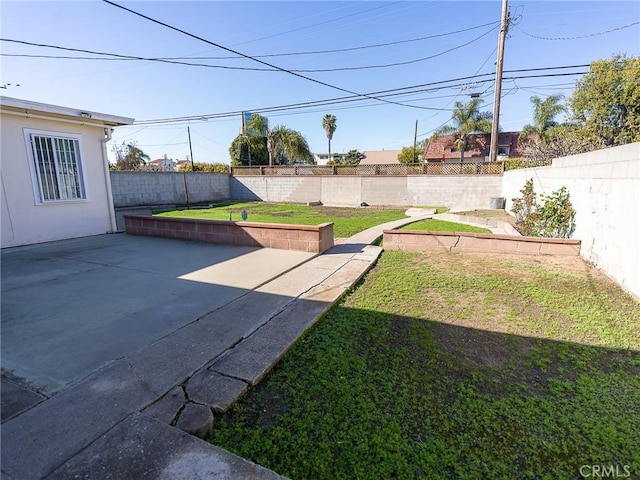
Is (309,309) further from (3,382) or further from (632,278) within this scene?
(632,278)

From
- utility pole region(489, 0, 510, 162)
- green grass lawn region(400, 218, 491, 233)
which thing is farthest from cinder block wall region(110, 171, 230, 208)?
utility pole region(489, 0, 510, 162)

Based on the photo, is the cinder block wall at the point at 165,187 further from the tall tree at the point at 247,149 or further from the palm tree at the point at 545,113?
the palm tree at the point at 545,113

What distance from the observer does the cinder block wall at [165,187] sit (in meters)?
14.5

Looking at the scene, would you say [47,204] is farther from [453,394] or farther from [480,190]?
[480,190]

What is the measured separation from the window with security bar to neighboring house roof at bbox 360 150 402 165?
41926mm

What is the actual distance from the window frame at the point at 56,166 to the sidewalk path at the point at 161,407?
22.4 feet

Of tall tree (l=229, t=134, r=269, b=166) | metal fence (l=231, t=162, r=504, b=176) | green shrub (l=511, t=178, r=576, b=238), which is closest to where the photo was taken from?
green shrub (l=511, t=178, r=576, b=238)

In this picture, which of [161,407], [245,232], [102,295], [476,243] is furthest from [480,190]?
[161,407]

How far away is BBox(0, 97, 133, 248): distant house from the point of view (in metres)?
6.57

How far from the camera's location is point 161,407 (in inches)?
A: 77.8

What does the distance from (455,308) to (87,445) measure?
356 centimetres

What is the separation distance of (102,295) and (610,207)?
743 centimetres

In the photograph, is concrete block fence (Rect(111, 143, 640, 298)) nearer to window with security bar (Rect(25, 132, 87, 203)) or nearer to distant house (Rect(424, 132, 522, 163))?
window with security bar (Rect(25, 132, 87, 203))

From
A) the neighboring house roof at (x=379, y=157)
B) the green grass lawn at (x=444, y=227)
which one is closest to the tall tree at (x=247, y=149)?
the neighboring house roof at (x=379, y=157)
